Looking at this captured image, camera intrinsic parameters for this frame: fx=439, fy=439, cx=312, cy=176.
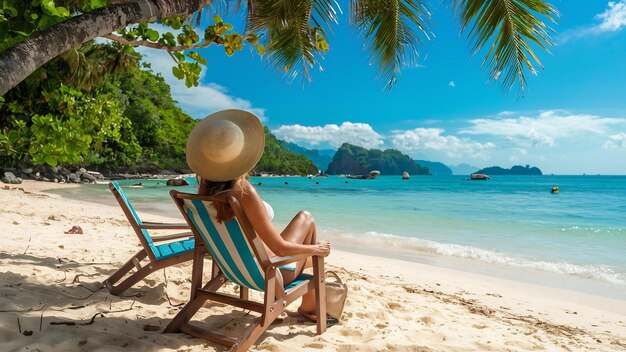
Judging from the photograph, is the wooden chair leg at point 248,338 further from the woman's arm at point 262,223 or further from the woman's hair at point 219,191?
the woman's hair at point 219,191

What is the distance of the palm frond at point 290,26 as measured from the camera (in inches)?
239

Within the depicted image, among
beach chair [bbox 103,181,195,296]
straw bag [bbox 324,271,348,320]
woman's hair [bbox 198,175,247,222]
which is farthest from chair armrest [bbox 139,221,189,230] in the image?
straw bag [bbox 324,271,348,320]

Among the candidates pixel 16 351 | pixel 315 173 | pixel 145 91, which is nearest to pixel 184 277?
pixel 16 351

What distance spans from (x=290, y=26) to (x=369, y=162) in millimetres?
147625

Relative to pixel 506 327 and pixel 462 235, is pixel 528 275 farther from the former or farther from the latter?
pixel 462 235

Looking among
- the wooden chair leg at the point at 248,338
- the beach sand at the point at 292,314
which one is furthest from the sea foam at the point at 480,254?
the wooden chair leg at the point at 248,338

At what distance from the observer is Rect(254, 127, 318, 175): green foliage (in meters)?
88.7

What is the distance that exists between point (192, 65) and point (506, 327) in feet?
10.7

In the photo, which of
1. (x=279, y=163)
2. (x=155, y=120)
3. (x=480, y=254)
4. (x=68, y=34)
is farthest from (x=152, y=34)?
(x=279, y=163)

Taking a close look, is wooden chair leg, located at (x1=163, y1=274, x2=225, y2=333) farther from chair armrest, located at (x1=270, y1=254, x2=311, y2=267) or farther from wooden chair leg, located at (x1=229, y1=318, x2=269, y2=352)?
chair armrest, located at (x1=270, y1=254, x2=311, y2=267)

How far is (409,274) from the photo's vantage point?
574 cm

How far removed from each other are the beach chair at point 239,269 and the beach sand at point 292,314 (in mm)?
220

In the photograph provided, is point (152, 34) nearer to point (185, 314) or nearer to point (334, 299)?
point (185, 314)

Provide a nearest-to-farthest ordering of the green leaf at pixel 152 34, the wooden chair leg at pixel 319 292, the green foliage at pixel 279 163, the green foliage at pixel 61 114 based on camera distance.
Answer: the wooden chair leg at pixel 319 292, the green leaf at pixel 152 34, the green foliage at pixel 61 114, the green foliage at pixel 279 163
